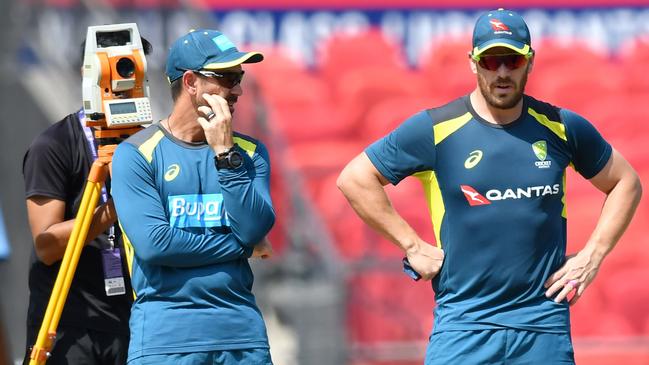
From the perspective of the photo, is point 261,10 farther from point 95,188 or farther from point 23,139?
point 95,188

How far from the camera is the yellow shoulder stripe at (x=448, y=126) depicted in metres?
4.28

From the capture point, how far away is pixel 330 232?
34.0ft

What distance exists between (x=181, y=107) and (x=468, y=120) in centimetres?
97

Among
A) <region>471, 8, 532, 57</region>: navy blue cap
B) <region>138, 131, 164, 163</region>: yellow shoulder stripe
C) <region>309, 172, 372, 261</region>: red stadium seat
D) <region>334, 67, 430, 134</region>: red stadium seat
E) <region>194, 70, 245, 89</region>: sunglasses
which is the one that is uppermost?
<region>471, 8, 532, 57</region>: navy blue cap

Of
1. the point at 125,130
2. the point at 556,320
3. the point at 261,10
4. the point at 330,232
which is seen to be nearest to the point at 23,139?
the point at 330,232

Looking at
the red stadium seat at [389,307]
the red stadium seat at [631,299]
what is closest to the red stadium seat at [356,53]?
the red stadium seat at [631,299]

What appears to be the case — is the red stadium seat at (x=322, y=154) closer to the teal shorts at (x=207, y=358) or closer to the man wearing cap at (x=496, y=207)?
the man wearing cap at (x=496, y=207)

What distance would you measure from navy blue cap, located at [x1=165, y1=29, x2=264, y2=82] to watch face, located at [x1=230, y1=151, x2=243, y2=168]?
0.31 metres

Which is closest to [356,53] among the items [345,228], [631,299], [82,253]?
[345,228]

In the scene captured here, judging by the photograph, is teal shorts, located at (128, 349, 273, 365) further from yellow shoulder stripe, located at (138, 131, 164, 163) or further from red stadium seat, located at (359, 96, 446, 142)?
red stadium seat, located at (359, 96, 446, 142)

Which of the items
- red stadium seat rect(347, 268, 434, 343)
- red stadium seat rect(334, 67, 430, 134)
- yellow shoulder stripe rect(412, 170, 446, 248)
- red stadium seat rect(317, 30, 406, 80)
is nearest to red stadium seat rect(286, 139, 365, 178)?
red stadium seat rect(334, 67, 430, 134)

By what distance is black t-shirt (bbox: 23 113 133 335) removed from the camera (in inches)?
178

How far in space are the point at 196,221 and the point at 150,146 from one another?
0.95 feet

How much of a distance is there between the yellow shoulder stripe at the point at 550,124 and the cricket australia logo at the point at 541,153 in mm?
76
